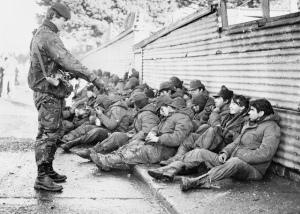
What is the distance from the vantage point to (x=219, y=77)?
836 cm

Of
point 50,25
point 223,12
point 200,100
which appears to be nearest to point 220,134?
point 200,100

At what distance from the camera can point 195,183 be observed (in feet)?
16.9

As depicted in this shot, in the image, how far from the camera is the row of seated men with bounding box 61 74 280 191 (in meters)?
5.46

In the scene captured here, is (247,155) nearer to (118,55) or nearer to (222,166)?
(222,166)

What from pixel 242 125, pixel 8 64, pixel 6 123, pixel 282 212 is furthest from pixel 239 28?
pixel 8 64

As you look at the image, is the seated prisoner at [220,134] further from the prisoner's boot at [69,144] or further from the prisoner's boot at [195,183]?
the prisoner's boot at [69,144]

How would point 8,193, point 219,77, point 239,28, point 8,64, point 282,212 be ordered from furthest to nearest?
1. point 8,64
2. point 219,77
3. point 239,28
4. point 8,193
5. point 282,212

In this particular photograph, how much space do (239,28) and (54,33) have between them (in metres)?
3.39

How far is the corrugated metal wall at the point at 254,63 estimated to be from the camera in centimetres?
573

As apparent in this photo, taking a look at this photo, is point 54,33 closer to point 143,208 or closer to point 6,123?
point 143,208

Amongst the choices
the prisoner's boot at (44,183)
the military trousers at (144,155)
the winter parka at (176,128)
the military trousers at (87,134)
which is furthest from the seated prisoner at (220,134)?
the military trousers at (87,134)

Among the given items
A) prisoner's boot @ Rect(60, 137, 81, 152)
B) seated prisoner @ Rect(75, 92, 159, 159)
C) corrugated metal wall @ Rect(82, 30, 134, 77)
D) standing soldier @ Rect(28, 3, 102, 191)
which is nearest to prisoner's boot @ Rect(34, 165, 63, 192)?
standing soldier @ Rect(28, 3, 102, 191)

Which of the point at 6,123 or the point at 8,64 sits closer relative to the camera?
the point at 6,123

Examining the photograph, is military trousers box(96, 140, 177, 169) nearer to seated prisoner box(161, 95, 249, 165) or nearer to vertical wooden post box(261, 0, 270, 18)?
seated prisoner box(161, 95, 249, 165)
